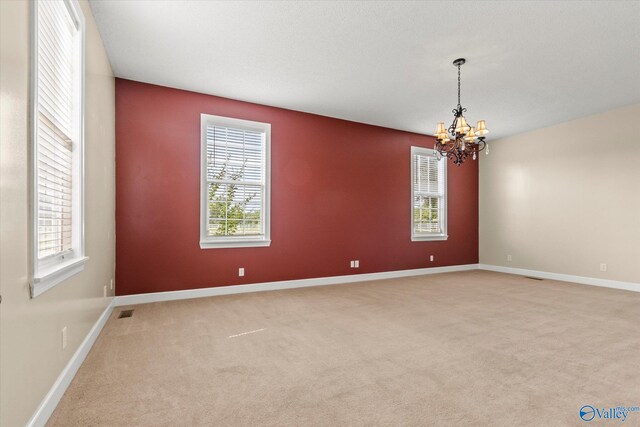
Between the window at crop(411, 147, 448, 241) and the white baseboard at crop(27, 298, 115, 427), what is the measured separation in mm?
5416

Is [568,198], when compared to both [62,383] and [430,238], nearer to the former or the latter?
[430,238]

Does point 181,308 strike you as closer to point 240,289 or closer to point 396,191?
point 240,289

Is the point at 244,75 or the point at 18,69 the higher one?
the point at 244,75

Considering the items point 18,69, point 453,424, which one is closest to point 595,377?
point 453,424

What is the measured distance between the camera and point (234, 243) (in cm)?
485

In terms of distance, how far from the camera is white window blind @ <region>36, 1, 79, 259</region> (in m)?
1.94

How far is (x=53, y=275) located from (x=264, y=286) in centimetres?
338

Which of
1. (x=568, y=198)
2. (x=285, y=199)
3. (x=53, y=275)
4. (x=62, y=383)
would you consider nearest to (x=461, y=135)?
(x=285, y=199)

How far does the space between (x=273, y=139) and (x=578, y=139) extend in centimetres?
532

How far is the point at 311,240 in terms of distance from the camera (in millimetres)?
5512

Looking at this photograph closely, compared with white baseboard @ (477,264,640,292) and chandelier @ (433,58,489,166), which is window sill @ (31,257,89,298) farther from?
white baseboard @ (477,264,640,292)

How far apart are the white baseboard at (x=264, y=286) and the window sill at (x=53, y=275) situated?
2.03 m

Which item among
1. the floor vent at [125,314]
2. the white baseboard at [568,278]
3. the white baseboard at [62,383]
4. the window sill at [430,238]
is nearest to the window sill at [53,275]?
the white baseboard at [62,383]

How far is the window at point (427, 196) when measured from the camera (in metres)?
6.72
